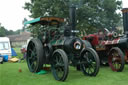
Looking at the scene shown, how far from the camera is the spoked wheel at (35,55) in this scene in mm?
5898

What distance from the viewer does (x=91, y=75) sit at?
213 inches

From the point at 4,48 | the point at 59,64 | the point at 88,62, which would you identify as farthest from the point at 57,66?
the point at 4,48

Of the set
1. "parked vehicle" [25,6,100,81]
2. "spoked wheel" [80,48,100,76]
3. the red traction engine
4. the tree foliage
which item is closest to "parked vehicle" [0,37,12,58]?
the tree foliage

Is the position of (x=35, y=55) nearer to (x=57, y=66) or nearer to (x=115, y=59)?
(x=57, y=66)

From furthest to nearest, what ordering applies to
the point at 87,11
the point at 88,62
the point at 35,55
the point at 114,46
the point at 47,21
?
the point at 87,11, the point at 114,46, the point at 47,21, the point at 35,55, the point at 88,62

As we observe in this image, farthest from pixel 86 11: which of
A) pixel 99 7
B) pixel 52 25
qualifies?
pixel 52 25

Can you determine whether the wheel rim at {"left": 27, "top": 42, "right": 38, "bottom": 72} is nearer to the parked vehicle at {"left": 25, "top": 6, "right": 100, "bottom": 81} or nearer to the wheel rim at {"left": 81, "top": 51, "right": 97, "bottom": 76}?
the parked vehicle at {"left": 25, "top": 6, "right": 100, "bottom": 81}

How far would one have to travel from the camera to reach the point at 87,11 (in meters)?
15.8

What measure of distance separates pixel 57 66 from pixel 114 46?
10.4 ft

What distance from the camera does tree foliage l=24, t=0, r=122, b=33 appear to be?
16.0 meters

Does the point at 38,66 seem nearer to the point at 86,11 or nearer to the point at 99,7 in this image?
the point at 86,11

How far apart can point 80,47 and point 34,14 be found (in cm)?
1214

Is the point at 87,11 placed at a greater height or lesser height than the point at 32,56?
greater

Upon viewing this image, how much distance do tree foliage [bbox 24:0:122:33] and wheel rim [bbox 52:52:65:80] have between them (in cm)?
1030
